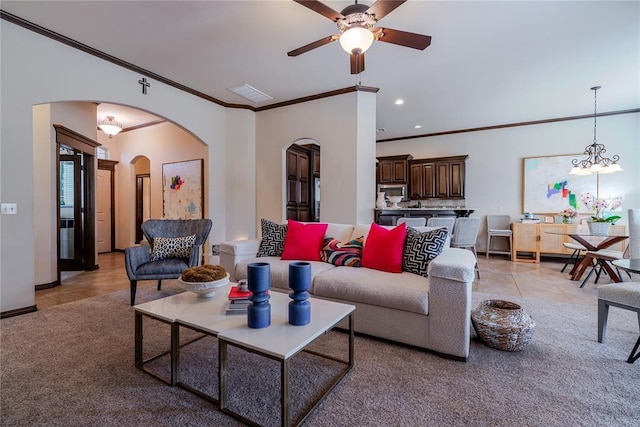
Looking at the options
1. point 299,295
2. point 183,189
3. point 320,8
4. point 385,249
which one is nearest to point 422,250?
point 385,249

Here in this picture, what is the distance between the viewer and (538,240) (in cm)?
547

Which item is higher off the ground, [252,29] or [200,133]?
[252,29]

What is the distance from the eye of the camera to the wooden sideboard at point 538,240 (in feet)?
17.4

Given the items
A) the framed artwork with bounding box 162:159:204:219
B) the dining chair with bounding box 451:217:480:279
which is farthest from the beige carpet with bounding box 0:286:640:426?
the framed artwork with bounding box 162:159:204:219

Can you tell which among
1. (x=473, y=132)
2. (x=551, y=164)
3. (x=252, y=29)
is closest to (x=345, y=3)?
(x=252, y=29)

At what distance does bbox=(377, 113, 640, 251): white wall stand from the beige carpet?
430 cm

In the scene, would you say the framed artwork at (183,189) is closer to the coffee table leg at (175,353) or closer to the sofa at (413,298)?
the sofa at (413,298)

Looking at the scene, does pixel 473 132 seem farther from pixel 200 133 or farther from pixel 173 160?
pixel 173 160

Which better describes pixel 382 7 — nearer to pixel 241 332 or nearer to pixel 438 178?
pixel 241 332

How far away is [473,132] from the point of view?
6.40 m

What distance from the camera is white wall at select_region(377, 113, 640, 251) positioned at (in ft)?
17.0

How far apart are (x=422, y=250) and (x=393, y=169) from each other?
16.2 ft

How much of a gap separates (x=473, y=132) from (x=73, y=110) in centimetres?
751

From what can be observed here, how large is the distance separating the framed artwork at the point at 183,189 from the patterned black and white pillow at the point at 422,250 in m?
4.07
